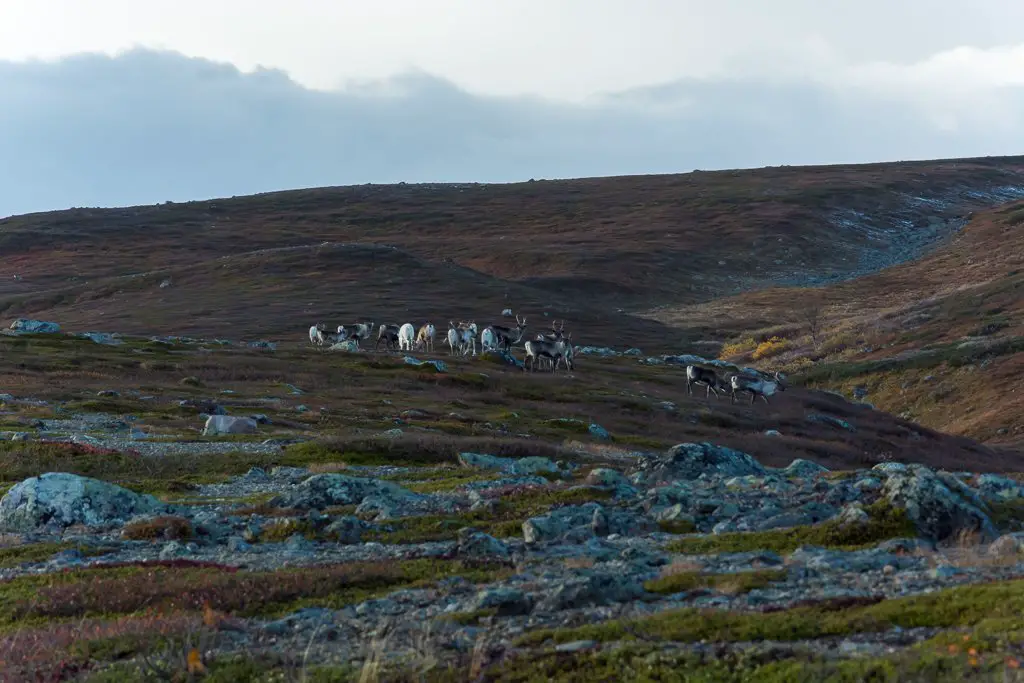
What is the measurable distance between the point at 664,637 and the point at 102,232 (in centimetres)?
17794

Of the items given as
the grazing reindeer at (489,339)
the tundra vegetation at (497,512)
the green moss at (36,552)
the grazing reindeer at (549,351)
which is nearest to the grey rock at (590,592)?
the tundra vegetation at (497,512)

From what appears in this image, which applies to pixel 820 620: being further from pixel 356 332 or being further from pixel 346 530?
pixel 356 332

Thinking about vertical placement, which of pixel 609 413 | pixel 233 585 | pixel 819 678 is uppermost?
pixel 819 678

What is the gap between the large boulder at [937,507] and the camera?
1730cm

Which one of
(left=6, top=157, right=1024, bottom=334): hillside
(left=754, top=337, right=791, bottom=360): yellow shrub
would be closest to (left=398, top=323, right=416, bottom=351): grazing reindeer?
(left=6, top=157, right=1024, bottom=334): hillside

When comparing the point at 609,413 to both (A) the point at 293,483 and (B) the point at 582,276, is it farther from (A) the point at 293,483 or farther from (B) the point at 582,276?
(B) the point at 582,276

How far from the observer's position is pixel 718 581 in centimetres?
1382

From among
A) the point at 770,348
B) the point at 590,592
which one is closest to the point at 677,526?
the point at 590,592

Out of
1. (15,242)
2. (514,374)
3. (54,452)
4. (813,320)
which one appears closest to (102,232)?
(15,242)

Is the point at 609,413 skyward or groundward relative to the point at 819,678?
groundward

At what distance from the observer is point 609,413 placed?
172 ft

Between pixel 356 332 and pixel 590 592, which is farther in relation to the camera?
pixel 356 332

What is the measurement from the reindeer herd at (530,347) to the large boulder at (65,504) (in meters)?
44.1

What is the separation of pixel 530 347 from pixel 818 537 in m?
51.7
